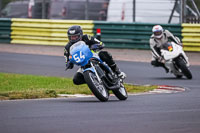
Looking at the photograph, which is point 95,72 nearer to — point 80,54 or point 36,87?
point 80,54

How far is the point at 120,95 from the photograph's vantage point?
429 inches

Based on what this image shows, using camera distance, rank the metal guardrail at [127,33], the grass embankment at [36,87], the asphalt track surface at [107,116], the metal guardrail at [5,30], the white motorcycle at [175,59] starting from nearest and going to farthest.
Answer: the asphalt track surface at [107,116], the grass embankment at [36,87], the white motorcycle at [175,59], the metal guardrail at [127,33], the metal guardrail at [5,30]

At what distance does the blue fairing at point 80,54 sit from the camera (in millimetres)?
→ 10352

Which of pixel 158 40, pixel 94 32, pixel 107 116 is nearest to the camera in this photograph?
pixel 107 116

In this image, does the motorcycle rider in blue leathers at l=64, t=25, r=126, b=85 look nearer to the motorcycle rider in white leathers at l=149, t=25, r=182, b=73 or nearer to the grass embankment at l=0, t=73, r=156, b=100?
the grass embankment at l=0, t=73, r=156, b=100

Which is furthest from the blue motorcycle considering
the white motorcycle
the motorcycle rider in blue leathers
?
the white motorcycle

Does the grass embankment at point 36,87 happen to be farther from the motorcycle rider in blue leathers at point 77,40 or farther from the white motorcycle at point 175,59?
the white motorcycle at point 175,59

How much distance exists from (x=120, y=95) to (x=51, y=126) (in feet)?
12.8

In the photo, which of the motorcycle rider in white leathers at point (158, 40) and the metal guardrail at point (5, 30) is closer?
the motorcycle rider in white leathers at point (158, 40)

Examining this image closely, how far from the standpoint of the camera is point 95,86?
1003 centimetres

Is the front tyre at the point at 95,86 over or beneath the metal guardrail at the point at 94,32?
over

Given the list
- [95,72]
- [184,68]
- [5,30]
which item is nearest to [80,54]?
[95,72]

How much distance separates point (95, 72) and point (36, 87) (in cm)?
326

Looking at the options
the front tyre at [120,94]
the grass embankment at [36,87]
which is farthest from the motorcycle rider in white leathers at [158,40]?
the front tyre at [120,94]
